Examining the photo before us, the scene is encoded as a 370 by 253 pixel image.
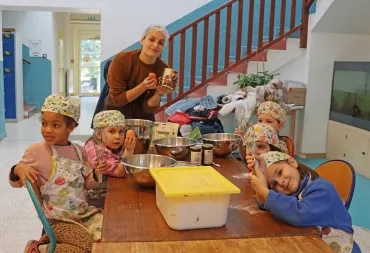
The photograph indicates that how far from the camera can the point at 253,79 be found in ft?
15.6

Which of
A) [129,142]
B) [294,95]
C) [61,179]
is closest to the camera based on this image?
[61,179]

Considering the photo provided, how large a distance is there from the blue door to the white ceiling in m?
4.96

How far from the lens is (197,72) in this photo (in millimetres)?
5734

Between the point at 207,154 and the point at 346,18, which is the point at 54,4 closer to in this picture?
the point at 346,18

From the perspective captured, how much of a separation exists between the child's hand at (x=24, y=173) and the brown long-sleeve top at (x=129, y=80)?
2.66 ft

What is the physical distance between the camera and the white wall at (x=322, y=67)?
4938 mm

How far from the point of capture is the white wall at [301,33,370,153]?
16.2ft

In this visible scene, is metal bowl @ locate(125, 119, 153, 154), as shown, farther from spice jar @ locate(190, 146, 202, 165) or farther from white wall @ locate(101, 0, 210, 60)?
white wall @ locate(101, 0, 210, 60)

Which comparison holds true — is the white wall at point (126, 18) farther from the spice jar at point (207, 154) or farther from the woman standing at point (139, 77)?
the spice jar at point (207, 154)

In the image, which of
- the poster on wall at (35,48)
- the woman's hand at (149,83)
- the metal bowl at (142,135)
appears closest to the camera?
the metal bowl at (142,135)

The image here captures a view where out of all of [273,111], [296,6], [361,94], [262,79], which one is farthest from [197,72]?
[273,111]

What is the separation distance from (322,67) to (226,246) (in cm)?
425

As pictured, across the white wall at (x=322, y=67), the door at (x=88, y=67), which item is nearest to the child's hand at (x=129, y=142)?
the white wall at (x=322, y=67)

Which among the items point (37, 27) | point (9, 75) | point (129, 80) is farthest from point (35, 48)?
point (129, 80)
